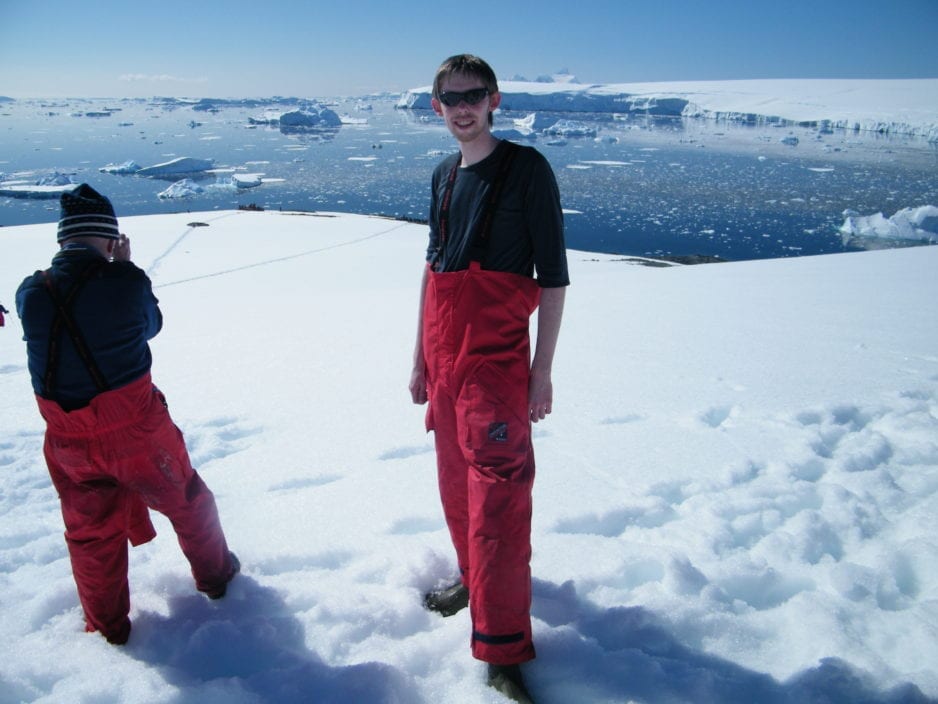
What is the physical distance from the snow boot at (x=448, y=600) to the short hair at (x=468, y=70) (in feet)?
4.52

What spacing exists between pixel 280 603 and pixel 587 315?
12.9 feet

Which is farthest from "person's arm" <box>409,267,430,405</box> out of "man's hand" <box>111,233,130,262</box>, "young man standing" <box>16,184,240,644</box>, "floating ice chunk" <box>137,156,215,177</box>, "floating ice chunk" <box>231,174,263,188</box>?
"floating ice chunk" <box>137,156,215,177</box>

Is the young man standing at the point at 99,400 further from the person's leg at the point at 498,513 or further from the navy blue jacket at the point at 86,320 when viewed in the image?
the person's leg at the point at 498,513

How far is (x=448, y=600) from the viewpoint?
1.77 metres

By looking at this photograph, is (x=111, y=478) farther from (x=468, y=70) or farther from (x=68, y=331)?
(x=468, y=70)

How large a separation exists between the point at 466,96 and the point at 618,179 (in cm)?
3516

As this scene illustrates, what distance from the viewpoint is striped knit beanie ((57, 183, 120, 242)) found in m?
1.49

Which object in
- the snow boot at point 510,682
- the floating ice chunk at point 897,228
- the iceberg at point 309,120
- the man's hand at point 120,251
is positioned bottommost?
the floating ice chunk at point 897,228

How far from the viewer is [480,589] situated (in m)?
1.48

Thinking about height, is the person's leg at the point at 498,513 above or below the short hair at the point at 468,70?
below

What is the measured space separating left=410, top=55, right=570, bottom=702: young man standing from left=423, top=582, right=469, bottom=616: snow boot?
0.28 meters

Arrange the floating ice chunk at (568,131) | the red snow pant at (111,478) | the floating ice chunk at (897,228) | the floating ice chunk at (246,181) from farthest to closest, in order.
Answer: the floating ice chunk at (568,131) < the floating ice chunk at (246,181) < the floating ice chunk at (897,228) < the red snow pant at (111,478)

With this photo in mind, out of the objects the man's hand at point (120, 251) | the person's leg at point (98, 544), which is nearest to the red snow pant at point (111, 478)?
the person's leg at point (98, 544)

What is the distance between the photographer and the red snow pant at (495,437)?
1463 mm
